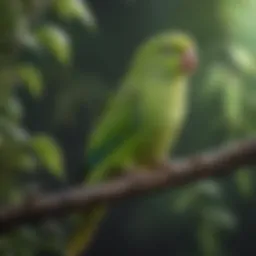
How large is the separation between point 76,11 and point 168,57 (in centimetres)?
13

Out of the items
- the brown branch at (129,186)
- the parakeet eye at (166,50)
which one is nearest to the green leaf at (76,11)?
the parakeet eye at (166,50)

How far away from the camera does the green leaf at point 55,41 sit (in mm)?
815

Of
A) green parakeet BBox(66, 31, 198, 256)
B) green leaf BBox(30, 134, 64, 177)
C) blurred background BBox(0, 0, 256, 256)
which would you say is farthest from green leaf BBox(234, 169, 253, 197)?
green leaf BBox(30, 134, 64, 177)

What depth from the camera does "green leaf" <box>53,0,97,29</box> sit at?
81 cm

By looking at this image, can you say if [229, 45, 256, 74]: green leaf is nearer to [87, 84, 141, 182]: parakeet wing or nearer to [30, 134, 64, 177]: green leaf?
[87, 84, 141, 182]: parakeet wing

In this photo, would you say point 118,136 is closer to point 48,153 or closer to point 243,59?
point 48,153

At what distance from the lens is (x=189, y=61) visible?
2.60 ft

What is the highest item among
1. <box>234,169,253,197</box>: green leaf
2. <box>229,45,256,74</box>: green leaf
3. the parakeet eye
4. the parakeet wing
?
the parakeet eye

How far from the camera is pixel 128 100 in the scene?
0.81m

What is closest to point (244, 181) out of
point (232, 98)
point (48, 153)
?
point (232, 98)

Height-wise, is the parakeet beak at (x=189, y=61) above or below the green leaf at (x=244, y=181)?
above

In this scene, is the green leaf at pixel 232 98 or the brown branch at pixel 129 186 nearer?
the brown branch at pixel 129 186

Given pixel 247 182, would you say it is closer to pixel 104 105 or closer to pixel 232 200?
pixel 232 200

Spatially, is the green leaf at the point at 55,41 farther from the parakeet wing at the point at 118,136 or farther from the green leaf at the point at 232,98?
the green leaf at the point at 232,98
